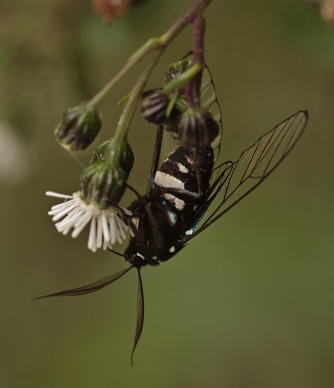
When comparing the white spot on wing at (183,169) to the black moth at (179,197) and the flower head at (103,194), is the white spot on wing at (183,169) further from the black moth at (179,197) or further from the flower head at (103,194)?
the flower head at (103,194)

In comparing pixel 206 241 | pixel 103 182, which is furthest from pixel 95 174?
pixel 206 241

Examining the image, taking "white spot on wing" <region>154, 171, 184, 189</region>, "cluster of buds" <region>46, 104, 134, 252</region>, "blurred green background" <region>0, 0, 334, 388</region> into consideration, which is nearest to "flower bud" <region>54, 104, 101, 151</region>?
"cluster of buds" <region>46, 104, 134, 252</region>

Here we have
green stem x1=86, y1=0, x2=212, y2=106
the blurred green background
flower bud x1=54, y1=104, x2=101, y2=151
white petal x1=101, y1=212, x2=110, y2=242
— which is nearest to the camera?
green stem x1=86, y1=0, x2=212, y2=106

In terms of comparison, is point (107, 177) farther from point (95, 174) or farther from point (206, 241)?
point (206, 241)

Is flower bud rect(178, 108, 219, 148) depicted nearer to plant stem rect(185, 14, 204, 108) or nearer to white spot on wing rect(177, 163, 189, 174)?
plant stem rect(185, 14, 204, 108)

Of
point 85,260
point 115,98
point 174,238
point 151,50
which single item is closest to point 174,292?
point 85,260

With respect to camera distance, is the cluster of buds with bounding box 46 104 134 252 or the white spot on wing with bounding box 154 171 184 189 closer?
the cluster of buds with bounding box 46 104 134 252

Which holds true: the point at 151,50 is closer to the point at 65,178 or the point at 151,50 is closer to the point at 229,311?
the point at 229,311
